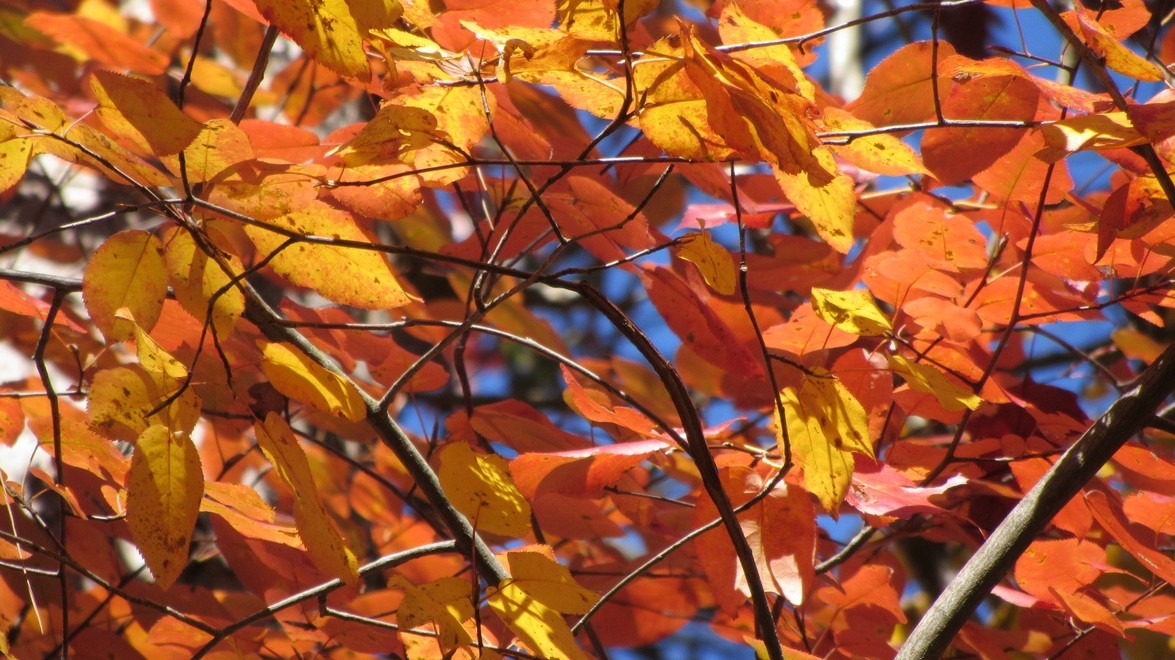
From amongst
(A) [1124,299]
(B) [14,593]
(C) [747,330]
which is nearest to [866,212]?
(C) [747,330]

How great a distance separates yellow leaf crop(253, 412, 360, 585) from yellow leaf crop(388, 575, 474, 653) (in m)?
0.03

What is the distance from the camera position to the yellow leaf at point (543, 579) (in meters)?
0.52

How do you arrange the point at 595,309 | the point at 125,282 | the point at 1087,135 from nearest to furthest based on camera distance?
the point at 1087,135 < the point at 125,282 < the point at 595,309

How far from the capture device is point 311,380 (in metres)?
0.53

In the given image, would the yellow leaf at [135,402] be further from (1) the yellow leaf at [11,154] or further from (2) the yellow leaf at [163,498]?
(1) the yellow leaf at [11,154]

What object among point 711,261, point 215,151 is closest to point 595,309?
point 711,261

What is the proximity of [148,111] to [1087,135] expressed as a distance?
1.49 ft

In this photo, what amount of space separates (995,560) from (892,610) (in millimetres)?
245

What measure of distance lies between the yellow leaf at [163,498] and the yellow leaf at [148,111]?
0.48ft

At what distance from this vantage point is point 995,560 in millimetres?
536

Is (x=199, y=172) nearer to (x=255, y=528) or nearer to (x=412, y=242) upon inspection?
(x=255, y=528)

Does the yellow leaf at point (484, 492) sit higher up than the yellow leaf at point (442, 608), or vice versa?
the yellow leaf at point (484, 492)

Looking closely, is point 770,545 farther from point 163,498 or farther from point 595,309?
point 163,498

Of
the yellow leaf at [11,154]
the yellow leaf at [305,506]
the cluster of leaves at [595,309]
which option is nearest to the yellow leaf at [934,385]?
the cluster of leaves at [595,309]
